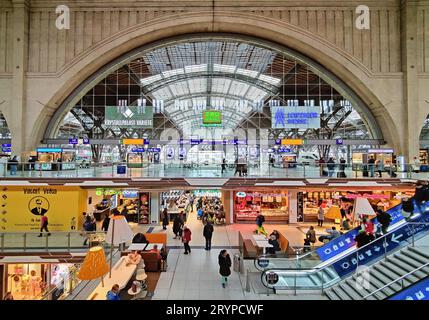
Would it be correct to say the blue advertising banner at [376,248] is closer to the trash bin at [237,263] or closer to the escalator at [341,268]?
the escalator at [341,268]

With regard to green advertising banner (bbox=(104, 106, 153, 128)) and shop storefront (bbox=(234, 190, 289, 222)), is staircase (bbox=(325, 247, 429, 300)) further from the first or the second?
green advertising banner (bbox=(104, 106, 153, 128))

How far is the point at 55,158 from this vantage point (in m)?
26.6

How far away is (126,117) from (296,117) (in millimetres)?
12903

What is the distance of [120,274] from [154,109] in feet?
62.7

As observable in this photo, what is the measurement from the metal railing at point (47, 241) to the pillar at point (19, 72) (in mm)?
13828

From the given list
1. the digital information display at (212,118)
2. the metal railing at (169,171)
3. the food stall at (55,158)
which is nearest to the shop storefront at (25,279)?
the metal railing at (169,171)

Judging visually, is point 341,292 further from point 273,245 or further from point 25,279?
point 25,279

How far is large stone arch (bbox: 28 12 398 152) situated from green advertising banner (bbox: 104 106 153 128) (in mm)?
3965

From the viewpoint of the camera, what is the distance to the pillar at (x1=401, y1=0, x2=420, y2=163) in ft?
78.0

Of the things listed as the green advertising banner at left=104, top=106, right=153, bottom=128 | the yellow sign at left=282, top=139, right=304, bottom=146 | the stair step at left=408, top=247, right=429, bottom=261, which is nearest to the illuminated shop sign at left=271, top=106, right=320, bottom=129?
the yellow sign at left=282, top=139, right=304, bottom=146

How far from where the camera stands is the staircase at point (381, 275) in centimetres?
785

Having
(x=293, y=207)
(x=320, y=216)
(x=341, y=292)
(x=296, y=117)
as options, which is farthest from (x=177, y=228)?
(x=296, y=117)

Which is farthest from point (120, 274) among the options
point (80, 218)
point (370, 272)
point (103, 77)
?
point (103, 77)
